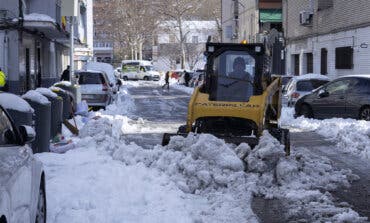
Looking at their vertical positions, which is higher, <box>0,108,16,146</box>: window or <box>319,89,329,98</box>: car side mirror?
<box>0,108,16,146</box>: window

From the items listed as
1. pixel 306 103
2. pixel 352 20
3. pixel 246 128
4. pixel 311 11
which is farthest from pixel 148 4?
pixel 246 128

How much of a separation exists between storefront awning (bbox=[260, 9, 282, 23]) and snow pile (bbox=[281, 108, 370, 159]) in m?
23.8

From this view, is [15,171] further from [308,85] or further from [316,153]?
[308,85]

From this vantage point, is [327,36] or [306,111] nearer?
[306,111]

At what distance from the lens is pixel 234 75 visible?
39.9 feet

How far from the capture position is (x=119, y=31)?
90.1m

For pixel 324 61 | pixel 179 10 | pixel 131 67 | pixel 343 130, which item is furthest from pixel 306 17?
pixel 179 10

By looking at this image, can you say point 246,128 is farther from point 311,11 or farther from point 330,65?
point 311,11

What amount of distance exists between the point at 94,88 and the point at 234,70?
13762 millimetres

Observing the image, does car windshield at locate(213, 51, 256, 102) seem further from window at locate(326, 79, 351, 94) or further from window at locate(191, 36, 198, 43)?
window at locate(191, 36, 198, 43)

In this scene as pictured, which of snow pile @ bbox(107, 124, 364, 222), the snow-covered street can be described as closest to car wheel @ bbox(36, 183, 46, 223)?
the snow-covered street

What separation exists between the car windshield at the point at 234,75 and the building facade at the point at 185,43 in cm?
6810

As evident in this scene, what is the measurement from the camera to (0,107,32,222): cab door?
452 centimetres

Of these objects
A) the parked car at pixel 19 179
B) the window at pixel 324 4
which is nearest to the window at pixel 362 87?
the parked car at pixel 19 179
